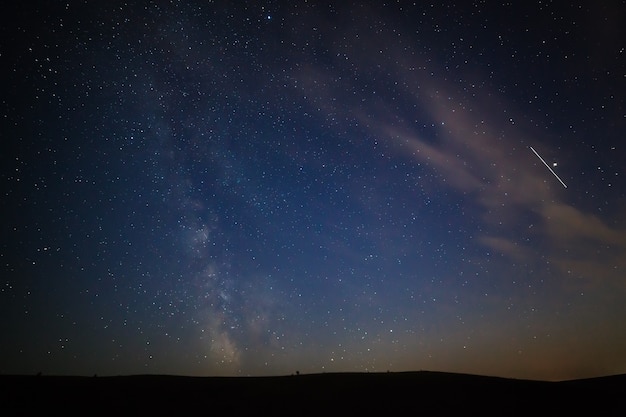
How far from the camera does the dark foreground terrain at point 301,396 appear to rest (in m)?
9.09

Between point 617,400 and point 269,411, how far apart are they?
38.2 feet

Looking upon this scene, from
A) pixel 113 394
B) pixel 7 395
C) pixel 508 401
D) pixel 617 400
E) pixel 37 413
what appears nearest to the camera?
pixel 37 413

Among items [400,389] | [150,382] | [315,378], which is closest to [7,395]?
[150,382]

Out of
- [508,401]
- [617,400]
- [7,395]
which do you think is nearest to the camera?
[7,395]

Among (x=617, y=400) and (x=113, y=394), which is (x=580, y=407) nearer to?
(x=617, y=400)

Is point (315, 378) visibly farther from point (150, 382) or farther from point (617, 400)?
point (617, 400)

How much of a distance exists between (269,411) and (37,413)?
225 inches

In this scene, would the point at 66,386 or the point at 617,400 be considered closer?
the point at 66,386

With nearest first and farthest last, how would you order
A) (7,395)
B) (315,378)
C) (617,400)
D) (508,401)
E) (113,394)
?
(7,395), (113,394), (508,401), (617,400), (315,378)

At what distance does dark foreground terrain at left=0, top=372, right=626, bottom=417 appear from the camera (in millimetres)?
9086

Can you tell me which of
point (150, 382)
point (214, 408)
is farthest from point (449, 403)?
point (150, 382)

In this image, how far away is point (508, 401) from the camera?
10.5 m

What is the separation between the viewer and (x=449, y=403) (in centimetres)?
1035

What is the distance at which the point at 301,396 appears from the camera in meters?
10.6
